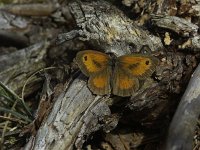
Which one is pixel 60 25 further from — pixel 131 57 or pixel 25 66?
pixel 131 57

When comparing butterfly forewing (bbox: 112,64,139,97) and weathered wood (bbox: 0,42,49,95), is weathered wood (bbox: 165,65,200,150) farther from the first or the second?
weathered wood (bbox: 0,42,49,95)

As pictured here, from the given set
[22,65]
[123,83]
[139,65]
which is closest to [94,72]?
[123,83]

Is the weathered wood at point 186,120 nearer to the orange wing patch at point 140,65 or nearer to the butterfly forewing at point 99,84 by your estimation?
the orange wing patch at point 140,65

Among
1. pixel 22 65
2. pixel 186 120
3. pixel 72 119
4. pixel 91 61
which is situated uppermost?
pixel 91 61

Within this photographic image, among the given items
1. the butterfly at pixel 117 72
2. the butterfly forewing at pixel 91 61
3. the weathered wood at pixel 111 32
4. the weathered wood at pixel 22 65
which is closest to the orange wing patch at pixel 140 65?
the butterfly at pixel 117 72

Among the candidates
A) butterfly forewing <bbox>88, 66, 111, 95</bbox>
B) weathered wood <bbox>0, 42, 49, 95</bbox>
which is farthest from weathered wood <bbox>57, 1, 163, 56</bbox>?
weathered wood <bbox>0, 42, 49, 95</bbox>

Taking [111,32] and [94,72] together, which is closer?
[94,72]

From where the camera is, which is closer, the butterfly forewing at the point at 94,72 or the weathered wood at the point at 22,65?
the butterfly forewing at the point at 94,72

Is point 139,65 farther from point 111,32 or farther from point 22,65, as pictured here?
point 22,65
